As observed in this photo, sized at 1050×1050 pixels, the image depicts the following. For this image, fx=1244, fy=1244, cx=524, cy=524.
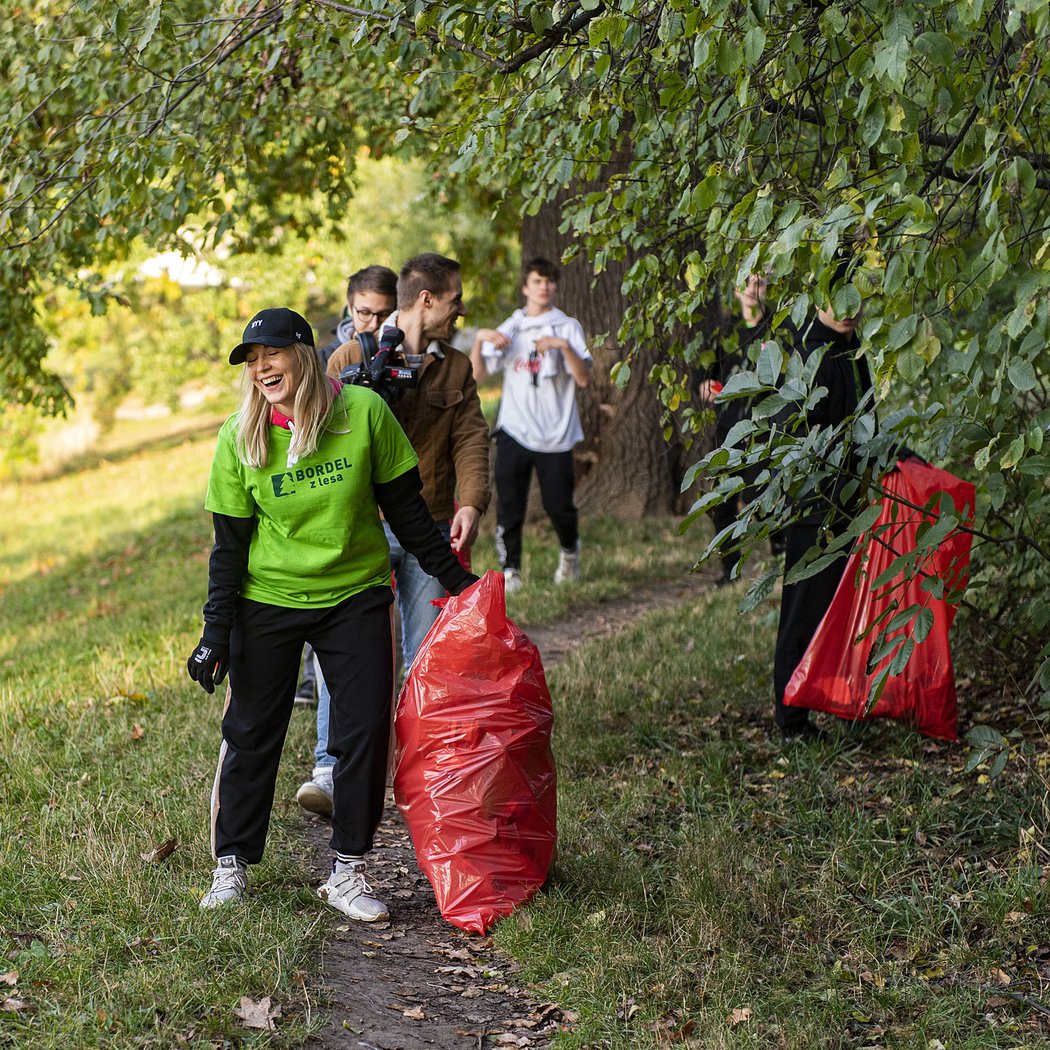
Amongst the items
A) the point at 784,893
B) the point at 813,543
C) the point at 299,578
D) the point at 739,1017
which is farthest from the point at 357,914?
the point at 813,543

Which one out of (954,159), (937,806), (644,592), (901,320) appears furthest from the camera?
(644,592)

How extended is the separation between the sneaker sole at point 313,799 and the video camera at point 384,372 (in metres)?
1.46

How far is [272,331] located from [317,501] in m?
0.50

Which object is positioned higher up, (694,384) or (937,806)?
(694,384)

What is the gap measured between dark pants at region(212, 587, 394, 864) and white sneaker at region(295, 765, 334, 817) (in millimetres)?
754

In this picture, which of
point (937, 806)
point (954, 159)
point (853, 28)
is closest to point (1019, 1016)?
point (937, 806)

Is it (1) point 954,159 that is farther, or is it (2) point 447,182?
(2) point 447,182

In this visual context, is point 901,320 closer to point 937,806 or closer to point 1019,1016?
point 1019,1016

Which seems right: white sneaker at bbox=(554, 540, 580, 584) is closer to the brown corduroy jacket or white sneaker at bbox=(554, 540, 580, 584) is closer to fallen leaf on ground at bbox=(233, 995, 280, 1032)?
the brown corduroy jacket

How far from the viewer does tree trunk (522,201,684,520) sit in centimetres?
1019

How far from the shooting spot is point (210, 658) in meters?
3.57

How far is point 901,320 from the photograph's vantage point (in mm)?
2633

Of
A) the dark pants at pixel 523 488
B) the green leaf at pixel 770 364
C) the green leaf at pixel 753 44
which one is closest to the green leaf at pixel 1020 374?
the green leaf at pixel 770 364

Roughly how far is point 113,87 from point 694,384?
3.67 meters
